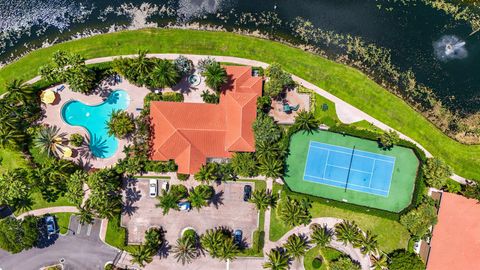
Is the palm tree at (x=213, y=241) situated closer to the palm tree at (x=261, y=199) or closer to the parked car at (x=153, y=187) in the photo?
the palm tree at (x=261, y=199)

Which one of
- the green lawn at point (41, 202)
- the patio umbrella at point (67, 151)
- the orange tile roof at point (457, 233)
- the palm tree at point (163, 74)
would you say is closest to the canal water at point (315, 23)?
the palm tree at point (163, 74)

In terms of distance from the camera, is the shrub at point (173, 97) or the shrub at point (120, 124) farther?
the shrub at point (173, 97)

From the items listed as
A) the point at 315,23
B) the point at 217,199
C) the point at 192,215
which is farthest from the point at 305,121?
the point at 192,215

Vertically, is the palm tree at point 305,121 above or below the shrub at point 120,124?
above

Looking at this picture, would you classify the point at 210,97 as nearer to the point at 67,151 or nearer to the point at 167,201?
the point at 167,201

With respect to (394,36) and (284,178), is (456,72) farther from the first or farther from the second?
(284,178)
